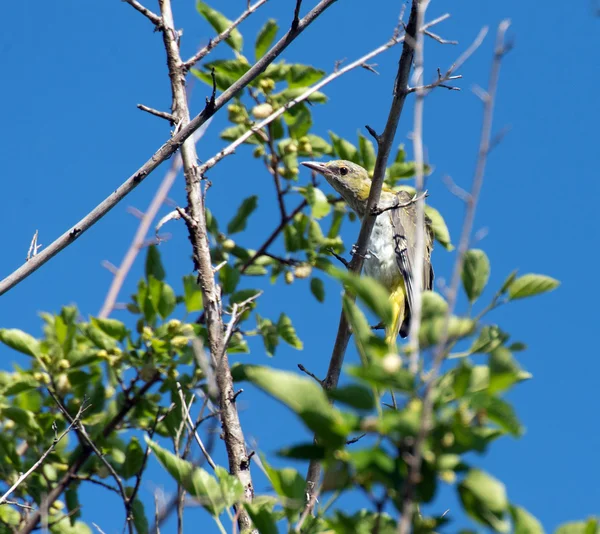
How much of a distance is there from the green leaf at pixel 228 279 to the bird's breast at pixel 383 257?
177cm

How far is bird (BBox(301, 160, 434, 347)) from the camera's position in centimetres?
686

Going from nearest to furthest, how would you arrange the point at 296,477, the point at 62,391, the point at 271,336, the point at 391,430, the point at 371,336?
1. the point at 391,430
2. the point at 371,336
3. the point at 296,477
4. the point at 62,391
5. the point at 271,336

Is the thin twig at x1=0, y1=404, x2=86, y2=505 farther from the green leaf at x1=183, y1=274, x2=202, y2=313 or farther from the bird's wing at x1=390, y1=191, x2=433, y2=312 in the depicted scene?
the bird's wing at x1=390, y1=191, x2=433, y2=312

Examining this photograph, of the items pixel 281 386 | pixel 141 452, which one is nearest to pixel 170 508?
pixel 281 386

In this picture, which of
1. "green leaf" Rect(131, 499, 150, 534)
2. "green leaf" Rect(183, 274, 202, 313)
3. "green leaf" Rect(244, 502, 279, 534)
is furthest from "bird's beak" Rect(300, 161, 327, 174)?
"green leaf" Rect(244, 502, 279, 534)

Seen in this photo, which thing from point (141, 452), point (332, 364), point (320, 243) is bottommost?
point (141, 452)

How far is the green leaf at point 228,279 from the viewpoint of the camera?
5344mm

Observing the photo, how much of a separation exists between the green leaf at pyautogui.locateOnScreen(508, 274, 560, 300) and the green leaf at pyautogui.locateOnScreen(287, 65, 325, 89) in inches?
139

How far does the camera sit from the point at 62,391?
507cm

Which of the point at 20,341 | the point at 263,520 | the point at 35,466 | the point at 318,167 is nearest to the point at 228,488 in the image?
the point at 263,520

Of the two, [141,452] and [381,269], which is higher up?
→ [381,269]

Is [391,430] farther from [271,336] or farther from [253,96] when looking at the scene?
[253,96]

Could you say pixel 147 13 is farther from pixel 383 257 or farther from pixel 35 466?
pixel 383 257

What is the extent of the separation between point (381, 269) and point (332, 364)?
9.62 feet
